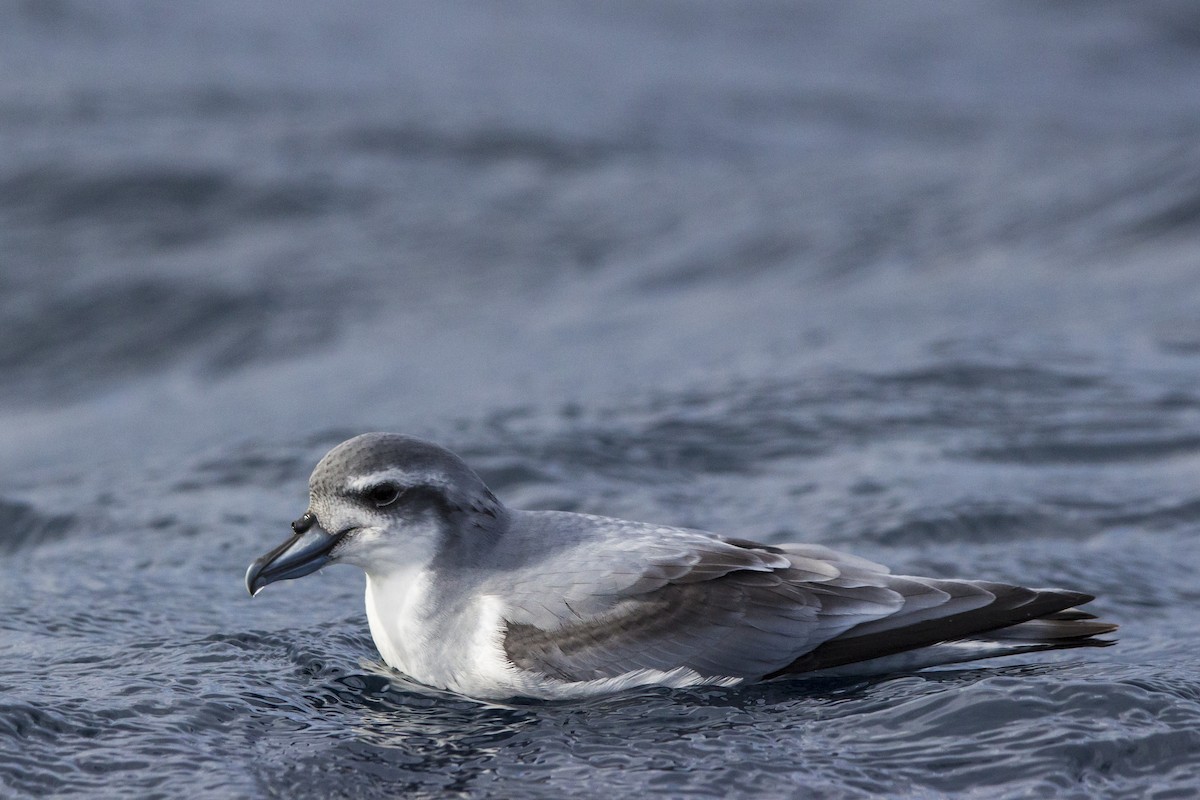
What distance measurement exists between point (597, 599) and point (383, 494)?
1.09 meters

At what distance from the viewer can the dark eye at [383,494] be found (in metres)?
6.73

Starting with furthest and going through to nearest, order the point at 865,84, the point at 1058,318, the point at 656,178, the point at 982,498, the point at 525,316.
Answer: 1. the point at 865,84
2. the point at 656,178
3. the point at 525,316
4. the point at 1058,318
5. the point at 982,498

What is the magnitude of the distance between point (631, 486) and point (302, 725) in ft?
13.4

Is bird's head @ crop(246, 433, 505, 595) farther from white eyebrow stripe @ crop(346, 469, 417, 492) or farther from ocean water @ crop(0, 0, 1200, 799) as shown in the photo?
ocean water @ crop(0, 0, 1200, 799)

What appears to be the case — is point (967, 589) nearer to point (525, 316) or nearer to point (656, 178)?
point (525, 316)

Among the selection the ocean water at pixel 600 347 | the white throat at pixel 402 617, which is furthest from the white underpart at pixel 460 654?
the ocean water at pixel 600 347

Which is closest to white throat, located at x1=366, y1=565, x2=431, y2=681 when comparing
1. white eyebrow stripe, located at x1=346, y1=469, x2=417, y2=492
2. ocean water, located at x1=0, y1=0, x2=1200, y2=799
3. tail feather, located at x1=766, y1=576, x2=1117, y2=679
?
ocean water, located at x1=0, y1=0, x2=1200, y2=799

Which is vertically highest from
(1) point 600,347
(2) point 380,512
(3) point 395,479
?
(3) point 395,479

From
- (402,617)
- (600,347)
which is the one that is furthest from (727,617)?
(600,347)

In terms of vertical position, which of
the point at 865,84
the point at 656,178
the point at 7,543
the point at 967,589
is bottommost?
the point at 7,543

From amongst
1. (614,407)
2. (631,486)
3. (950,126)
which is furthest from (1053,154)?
(631,486)

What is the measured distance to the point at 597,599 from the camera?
6.50 m

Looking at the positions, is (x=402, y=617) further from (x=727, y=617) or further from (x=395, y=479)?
(x=727, y=617)

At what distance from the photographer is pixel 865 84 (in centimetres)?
2069
